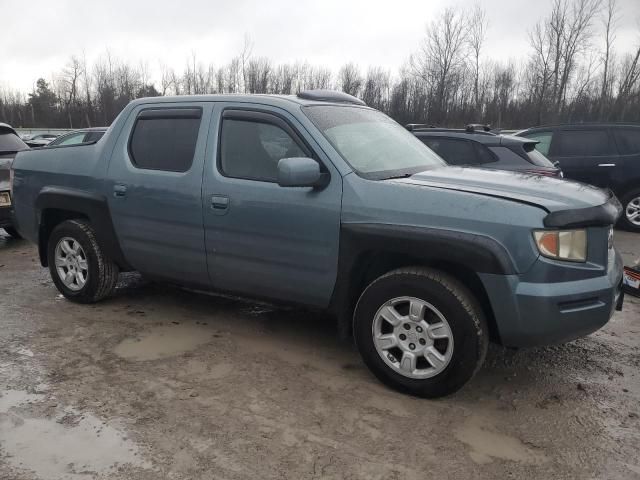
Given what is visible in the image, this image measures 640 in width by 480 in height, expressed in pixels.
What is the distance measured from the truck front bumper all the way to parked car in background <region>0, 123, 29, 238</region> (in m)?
6.16

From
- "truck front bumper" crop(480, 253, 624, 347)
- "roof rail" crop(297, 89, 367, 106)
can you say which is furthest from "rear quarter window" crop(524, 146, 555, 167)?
"truck front bumper" crop(480, 253, 624, 347)

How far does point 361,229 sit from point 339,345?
47.9 inches

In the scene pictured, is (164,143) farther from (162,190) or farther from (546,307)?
(546,307)

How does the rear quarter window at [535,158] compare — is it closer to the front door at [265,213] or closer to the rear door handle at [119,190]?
the front door at [265,213]

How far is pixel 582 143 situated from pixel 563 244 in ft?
24.4

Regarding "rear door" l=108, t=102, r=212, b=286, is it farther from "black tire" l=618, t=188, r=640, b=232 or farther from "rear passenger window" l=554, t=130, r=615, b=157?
"black tire" l=618, t=188, r=640, b=232

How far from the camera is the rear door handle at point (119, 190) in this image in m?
4.31

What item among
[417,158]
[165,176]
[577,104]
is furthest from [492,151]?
[577,104]

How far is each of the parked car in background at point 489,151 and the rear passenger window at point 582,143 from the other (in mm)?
2423

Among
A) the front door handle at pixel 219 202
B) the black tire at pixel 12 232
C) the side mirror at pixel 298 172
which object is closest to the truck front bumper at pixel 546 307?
the side mirror at pixel 298 172

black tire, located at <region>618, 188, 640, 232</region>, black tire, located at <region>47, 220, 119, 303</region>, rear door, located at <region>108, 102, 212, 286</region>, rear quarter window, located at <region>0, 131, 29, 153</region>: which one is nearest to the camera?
rear door, located at <region>108, 102, 212, 286</region>

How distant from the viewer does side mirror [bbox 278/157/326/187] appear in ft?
10.6

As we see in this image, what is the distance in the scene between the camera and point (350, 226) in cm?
330

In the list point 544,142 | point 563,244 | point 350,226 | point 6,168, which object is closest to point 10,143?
point 6,168
